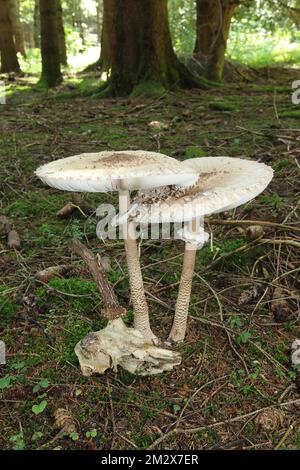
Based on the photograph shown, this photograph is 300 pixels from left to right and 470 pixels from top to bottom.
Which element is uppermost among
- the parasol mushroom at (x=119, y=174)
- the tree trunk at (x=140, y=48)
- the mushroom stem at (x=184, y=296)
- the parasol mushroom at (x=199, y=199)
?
the tree trunk at (x=140, y=48)

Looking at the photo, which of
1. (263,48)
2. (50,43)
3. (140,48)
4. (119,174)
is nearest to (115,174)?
(119,174)

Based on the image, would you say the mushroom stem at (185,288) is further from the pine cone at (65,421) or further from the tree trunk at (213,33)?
the tree trunk at (213,33)

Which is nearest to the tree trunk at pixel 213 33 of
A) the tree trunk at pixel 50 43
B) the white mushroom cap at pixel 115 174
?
the tree trunk at pixel 50 43

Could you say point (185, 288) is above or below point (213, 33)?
below

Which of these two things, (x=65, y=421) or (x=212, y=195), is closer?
(x=212, y=195)

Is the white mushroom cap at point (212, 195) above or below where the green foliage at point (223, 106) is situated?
above

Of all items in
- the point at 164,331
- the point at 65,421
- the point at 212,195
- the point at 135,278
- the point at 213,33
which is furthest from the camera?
the point at 213,33

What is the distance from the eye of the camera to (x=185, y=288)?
2.57m

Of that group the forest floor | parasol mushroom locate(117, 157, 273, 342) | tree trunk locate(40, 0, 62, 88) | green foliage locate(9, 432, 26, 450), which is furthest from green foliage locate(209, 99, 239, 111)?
green foliage locate(9, 432, 26, 450)

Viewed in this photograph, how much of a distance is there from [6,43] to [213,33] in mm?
6919

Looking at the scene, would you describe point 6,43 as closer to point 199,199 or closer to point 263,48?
point 263,48

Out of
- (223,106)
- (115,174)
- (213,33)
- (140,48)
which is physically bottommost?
(223,106)

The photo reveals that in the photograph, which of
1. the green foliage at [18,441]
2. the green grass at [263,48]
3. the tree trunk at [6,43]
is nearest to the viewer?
the green foliage at [18,441]

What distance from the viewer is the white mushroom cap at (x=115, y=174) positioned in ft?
6.34
